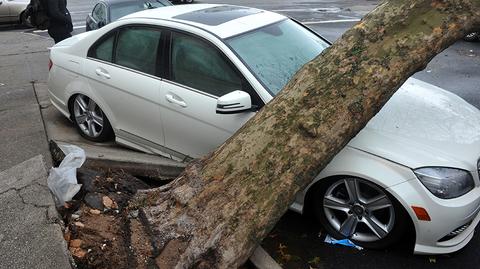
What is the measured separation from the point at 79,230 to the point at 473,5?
9.48 ft

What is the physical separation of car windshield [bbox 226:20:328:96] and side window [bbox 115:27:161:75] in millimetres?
844

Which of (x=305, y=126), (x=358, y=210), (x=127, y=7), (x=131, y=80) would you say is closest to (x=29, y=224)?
(x=131, y=80)

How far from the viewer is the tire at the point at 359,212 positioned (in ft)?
11.2

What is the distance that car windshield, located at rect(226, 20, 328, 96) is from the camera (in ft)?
13.2

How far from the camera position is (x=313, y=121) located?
9.96ft

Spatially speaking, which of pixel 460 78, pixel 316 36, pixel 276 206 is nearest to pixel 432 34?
pixel 276 206

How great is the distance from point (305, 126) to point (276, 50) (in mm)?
1466

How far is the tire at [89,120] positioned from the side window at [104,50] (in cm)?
49

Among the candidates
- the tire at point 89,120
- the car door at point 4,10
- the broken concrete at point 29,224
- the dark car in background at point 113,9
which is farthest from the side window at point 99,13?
the car door at point 4,10

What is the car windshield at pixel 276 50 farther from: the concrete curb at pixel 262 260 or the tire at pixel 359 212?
the concrete curb at pixel 262 260

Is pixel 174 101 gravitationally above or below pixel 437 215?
above

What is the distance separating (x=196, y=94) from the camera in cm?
418

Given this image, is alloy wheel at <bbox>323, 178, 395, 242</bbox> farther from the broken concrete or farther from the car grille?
the broken concrete

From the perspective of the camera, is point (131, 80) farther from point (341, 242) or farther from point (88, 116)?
point (341, 242)
